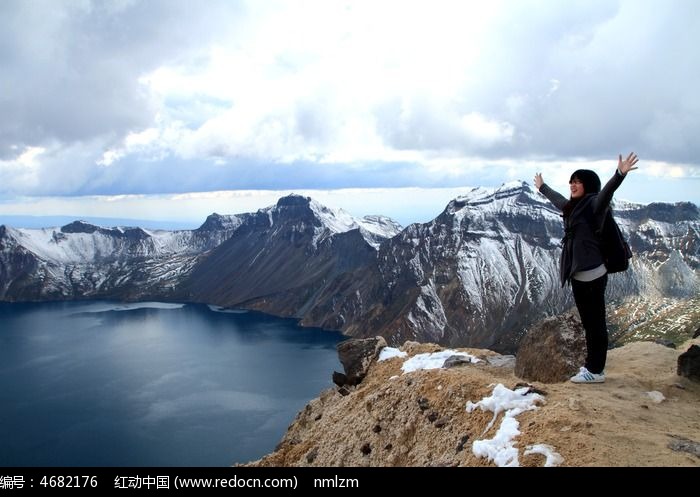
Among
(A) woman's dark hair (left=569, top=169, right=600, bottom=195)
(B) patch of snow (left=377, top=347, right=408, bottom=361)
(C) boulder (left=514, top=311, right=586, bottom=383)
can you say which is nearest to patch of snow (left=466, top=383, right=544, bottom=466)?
(C) boulder (left=514, top=311, right=586, bottom=383)

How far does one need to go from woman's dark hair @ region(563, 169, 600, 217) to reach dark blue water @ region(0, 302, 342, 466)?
76.2m

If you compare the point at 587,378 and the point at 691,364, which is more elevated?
the point at 691,364

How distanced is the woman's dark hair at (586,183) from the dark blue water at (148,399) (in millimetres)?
76195

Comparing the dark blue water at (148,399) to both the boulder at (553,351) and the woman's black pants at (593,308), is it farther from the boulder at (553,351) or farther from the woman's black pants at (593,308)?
the woman's black pants at (593,308)

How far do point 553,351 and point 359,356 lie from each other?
9627 millimetres

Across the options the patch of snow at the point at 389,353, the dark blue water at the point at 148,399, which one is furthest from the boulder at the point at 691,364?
the dark blue water at the point at 148,399

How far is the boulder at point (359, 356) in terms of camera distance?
23203 millimetres

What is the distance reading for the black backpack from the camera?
11992 mm

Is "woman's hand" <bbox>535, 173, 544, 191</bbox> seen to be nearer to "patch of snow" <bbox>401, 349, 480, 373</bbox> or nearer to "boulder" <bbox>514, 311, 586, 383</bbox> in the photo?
"boulder" <bbox>514, 311, 586, 383</bbox>

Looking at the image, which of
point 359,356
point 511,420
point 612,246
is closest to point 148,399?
point 359,356

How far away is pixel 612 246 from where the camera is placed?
12.1m

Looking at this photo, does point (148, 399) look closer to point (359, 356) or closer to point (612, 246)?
point (359, 356)
